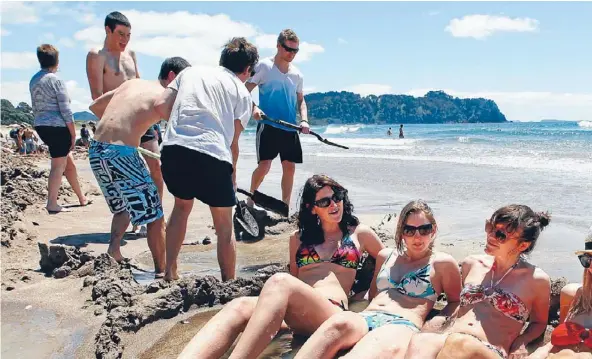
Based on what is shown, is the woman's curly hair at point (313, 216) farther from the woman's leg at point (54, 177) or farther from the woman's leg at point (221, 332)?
the woman's leg at point (54, 177)

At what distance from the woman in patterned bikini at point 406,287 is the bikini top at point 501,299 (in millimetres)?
244

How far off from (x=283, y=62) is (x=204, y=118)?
8.42ft

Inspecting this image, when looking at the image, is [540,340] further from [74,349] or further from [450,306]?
[74,349]

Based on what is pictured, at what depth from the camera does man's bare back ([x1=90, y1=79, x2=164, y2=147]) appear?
4594 mm

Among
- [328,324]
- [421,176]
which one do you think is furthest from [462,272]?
[421,176]

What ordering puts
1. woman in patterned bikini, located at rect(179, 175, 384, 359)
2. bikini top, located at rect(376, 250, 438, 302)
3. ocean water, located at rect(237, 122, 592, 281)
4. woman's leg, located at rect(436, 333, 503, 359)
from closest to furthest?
woman's leg, located at rect(436, 333, 503, 359)
woman in patterned bikini, located at rect(179, 175, 384, 359)
bikini top, located at rect(376, 250, 438, 302)
ocean water, located at rect(237, 122, 592, 281)

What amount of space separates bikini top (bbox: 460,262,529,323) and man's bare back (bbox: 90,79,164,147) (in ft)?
9.27

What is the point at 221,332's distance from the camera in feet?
9.17

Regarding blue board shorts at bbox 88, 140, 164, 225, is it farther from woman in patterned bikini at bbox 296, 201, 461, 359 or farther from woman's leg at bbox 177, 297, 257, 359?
woman in patterned bikini at bbox 296, 201, 461, 359

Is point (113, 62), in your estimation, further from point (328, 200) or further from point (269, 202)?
point (328, 200)

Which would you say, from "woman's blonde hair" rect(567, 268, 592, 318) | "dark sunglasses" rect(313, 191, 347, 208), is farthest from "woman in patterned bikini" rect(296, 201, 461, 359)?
"woman's blonde hair" rect(567, 268, 592, 318)

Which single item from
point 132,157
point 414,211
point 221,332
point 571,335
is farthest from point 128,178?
point 571,335

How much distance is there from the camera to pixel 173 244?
4.30 metres

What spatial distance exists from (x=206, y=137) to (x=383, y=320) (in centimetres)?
177
